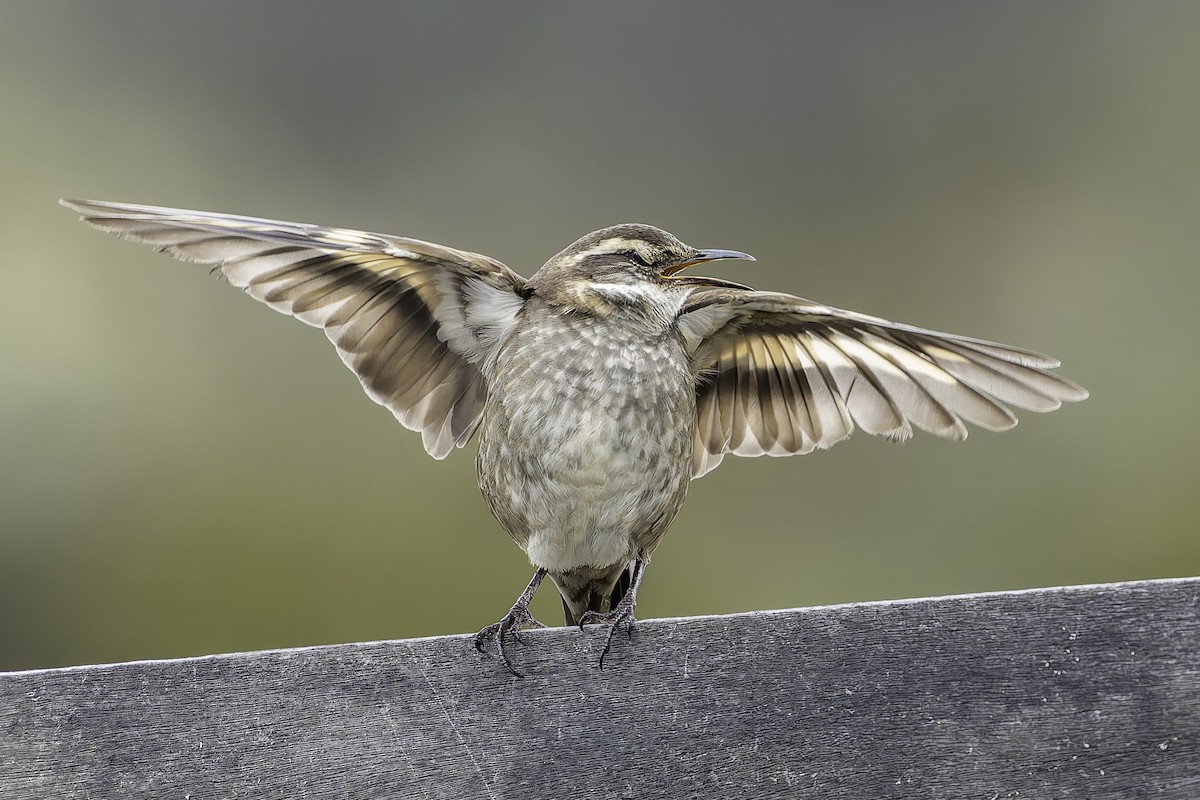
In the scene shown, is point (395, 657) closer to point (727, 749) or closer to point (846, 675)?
point (727, 749)

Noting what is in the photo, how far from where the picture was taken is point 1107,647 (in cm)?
222

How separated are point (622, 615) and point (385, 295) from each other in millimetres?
1312

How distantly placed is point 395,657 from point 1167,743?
4.50 feet

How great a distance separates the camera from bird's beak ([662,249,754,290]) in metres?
3.62

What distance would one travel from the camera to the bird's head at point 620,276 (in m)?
3.54

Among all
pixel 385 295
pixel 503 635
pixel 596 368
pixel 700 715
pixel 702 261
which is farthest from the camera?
pixel 702 261

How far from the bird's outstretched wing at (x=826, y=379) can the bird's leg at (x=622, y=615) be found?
1.33 feet

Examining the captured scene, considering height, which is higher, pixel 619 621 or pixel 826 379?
pixel 826 379

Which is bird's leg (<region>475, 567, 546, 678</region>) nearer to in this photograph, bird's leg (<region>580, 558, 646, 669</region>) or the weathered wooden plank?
the weathered wooden plank

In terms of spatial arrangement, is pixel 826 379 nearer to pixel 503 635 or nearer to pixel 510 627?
pixel 510 627

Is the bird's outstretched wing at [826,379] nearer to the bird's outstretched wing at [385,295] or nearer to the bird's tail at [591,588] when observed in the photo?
the bird's tail at [591,588]

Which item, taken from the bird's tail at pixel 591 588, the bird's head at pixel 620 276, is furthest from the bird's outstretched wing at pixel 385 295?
the bird's tail at pixel 591 588

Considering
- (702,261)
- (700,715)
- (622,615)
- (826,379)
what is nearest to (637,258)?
(702,261)

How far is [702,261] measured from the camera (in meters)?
3.87
